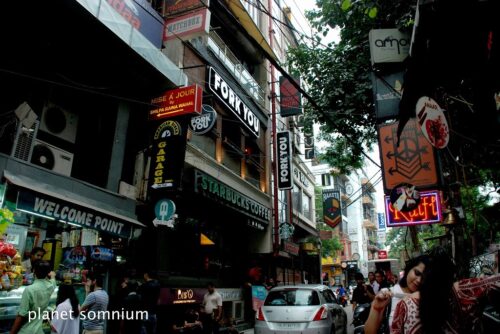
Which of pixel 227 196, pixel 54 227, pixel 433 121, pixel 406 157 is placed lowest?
pixel 54 227

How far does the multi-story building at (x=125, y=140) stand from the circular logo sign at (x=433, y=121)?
107 inches

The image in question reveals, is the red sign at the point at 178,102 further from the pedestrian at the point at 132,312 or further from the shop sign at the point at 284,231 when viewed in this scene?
the shop sign at the point at 284,231

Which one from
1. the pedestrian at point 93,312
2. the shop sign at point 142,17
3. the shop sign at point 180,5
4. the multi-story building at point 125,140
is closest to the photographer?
the pedestrian at point 93,312

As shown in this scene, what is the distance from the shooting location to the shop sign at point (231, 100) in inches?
531

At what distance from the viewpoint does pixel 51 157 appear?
869 cm

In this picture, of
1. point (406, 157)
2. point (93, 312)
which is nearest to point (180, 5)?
point (406, 157)

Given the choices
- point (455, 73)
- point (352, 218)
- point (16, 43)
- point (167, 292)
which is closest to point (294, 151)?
point (167, 292)

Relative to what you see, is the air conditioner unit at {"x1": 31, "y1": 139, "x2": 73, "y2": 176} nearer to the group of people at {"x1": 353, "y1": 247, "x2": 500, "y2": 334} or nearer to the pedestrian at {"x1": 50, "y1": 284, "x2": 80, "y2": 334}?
the pedestrian at {"x1": 50, "y1": 284, "x2": 80, "y2": 334}

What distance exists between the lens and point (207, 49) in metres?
14.2

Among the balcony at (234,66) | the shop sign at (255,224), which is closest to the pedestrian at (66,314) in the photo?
the shop sign at (255,224)

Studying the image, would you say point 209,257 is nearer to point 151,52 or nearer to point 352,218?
point 151,52

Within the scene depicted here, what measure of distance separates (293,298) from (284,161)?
389 inches

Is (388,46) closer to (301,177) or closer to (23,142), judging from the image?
(23,142)

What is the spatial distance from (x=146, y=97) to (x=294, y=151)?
50.9 ft
